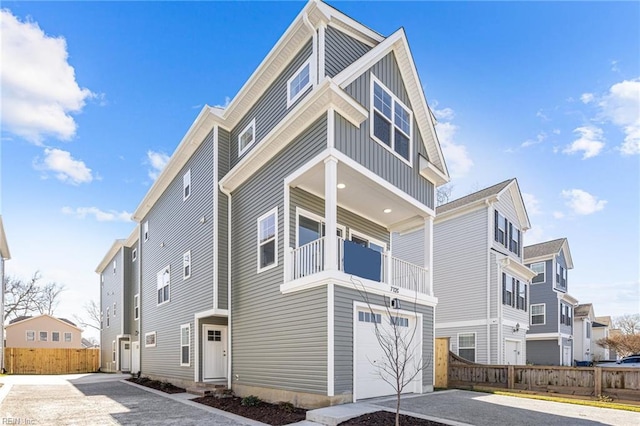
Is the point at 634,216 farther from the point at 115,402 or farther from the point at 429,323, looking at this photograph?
the point at 115,402

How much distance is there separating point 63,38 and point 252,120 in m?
6.62

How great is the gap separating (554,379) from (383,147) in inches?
386

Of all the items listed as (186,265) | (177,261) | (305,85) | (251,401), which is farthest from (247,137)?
(251,401)

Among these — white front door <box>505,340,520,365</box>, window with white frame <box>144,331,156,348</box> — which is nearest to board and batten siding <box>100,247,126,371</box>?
window with white frame <box>144,331,156,348</box>

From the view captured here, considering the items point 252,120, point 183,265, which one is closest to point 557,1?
point 252,120

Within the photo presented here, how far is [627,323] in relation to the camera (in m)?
64.2

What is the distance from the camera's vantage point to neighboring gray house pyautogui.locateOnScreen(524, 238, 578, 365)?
87.9 feet

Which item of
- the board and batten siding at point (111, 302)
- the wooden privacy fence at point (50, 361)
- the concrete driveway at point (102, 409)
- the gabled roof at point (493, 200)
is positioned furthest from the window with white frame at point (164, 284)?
the wooden privacy fence at point (50, 361)

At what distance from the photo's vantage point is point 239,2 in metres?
14.0

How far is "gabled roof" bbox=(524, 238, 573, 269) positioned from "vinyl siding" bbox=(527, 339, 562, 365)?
556 cm

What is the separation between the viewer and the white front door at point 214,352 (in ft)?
45.7

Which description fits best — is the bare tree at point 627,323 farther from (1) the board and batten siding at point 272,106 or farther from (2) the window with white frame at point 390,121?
(1) the board and batten siding at point 272,106

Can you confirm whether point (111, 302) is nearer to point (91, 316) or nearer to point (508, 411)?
point (508, 411)

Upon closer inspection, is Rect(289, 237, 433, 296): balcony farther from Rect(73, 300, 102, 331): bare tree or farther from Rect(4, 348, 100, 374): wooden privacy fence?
Rect(73, 300, 102, 331): bare tree
